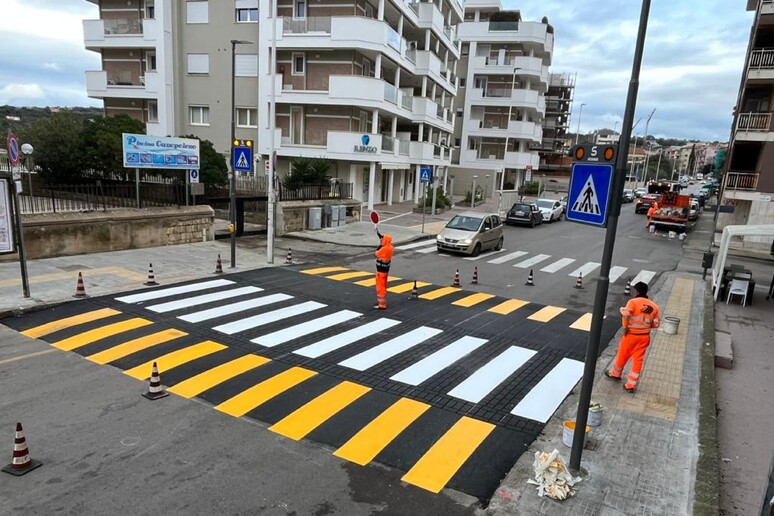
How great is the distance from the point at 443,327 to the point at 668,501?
5971 millimetres

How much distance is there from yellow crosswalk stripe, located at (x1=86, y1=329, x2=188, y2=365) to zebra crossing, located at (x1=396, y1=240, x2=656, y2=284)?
13.0 m

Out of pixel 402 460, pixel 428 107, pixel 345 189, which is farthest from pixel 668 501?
pixel 428 107

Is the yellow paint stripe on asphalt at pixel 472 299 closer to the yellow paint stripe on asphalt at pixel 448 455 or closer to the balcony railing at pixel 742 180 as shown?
the yellow paint stripe on asphalt at pixel 448 455

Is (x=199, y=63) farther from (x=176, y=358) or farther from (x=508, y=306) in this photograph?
(x=176, y=358)

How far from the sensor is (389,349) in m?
9.12

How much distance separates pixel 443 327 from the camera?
10711 millimetres

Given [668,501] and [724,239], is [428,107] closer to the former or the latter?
[724,239]

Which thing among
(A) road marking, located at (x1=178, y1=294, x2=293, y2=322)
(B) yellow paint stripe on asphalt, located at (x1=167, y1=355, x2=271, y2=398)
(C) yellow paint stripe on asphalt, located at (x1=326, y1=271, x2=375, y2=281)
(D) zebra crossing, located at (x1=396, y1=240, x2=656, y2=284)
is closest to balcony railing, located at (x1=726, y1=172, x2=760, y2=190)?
(D) zebra crossing, located at (x1=396, y1=240, x2=656, y2=284)

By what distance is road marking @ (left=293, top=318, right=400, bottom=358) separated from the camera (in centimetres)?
876

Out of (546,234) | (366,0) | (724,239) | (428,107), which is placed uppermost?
(366,0)

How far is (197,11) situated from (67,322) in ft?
94.8

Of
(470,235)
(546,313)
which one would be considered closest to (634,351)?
(546,313)

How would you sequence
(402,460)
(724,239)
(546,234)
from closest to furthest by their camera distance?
(402,460) → (724,239) → (546,234)

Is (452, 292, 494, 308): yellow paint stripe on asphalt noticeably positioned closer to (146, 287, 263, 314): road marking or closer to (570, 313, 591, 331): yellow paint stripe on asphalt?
(570, 313, 591, 331): yellow paint stripe on asphalt
